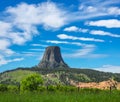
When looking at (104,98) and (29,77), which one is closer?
(104,98)

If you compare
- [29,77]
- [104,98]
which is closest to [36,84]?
[29,77]

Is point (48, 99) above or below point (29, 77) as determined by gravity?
below

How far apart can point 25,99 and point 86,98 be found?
474 cm

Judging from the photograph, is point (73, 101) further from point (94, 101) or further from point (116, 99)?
point (116, 99)

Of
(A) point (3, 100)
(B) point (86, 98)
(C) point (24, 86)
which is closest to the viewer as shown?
(A) point (3, 100)

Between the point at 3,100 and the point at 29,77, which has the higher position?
→ the point at 29,77

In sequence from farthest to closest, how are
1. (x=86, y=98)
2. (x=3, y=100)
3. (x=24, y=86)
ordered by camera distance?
(x=24, y=86), (x=86, y=98), (x=3, y=100)

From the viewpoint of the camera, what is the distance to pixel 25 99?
2475 cm

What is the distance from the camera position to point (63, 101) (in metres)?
23.8

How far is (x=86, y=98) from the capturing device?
2558 cm

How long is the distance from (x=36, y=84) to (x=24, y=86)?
232 inches

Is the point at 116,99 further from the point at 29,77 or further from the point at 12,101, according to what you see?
the point at 29,77

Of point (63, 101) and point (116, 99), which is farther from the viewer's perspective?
point (116, 99)

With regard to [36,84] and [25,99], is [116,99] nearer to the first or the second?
[25,99]
